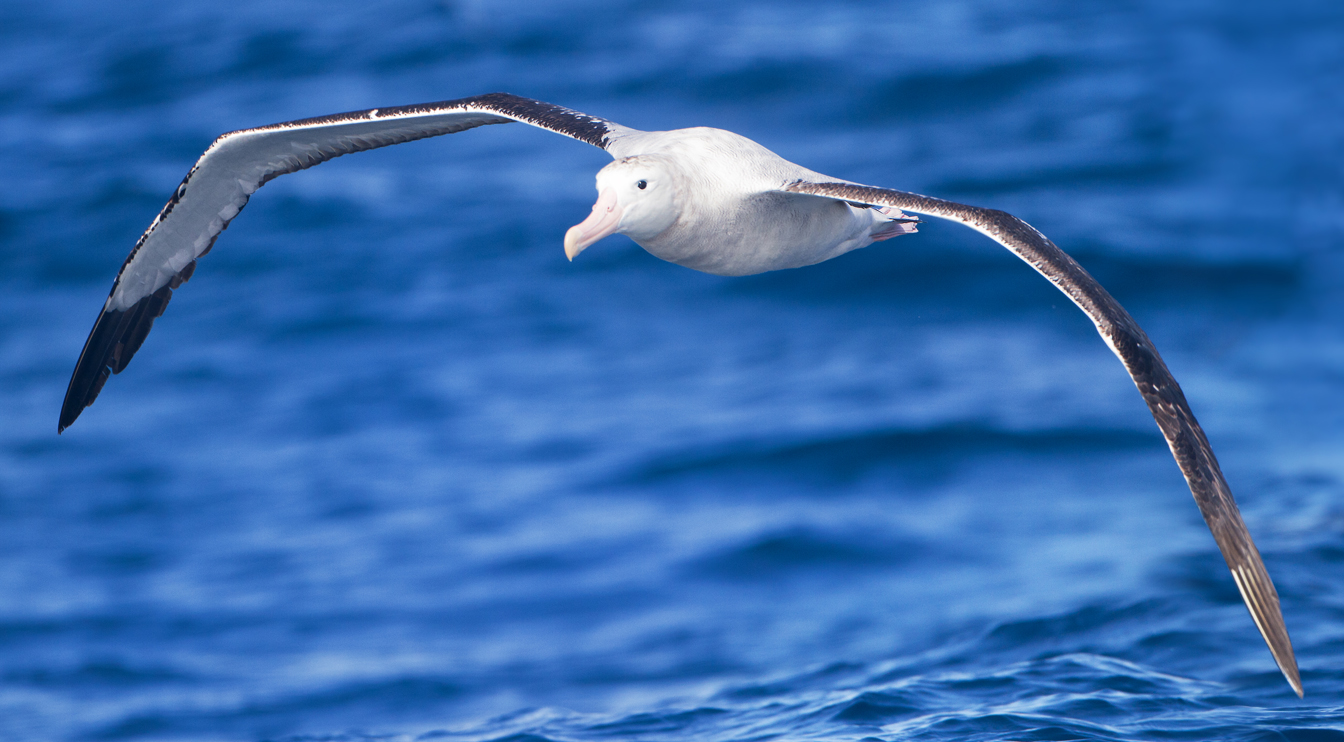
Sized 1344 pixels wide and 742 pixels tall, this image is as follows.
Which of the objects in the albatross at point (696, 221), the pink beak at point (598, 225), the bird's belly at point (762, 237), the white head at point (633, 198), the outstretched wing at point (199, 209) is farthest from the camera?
the outstretched wing at point (199, 209)

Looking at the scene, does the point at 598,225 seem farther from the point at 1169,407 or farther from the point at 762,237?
the point at 1169,407

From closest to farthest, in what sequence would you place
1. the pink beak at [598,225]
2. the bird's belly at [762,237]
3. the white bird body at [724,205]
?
the pink beak at [598,225], the white bird body at [724,205], the bird's belly at [762,237]

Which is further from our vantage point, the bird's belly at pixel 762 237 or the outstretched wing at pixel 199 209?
the outstretched wing at pixel 199 209

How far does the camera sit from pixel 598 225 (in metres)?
7.50

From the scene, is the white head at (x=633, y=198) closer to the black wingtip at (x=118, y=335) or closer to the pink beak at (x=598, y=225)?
the pink beak at (x=598, y=225)

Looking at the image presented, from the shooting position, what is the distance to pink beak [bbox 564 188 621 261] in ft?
23.9

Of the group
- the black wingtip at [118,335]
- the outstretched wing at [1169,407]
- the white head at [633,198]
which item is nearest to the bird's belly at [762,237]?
the white head at [633,198]

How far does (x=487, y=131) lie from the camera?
2547cm

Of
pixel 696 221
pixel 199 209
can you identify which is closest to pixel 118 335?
pixel 199 209

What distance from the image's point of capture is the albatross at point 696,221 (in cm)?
704

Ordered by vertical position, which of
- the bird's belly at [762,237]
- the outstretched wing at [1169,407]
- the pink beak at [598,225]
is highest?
the bird's belly at [762,237]

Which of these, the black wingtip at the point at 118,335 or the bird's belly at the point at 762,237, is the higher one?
the black wingtip at the point at 118,335

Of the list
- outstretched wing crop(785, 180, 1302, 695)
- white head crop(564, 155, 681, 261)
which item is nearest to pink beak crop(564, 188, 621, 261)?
white head crop(564, 155, 681, 261)

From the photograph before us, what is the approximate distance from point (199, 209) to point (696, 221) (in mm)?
4877
